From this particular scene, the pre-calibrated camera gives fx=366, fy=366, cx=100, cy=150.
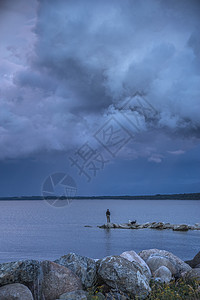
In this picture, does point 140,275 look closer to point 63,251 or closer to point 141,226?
point 63,251

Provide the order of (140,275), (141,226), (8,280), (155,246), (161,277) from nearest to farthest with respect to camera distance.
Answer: (8,280)
(140,275)
(161,277)
(155,246)
(141,226)

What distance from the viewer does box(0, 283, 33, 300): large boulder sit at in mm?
9031

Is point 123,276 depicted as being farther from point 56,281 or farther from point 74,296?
point 56,281

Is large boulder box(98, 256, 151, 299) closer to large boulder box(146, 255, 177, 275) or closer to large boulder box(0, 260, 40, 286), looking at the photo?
large boulder box(0, 260, 40, 286)

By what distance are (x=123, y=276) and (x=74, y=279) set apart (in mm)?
1439

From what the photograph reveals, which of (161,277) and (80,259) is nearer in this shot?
(80,259)

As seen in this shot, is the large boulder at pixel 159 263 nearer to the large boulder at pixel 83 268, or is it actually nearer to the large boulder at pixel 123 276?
the large boulder at pixel 123 276

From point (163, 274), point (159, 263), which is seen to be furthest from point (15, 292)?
point (159, 263)

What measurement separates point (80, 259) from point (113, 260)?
50.9 inches

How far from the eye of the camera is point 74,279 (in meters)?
10.8

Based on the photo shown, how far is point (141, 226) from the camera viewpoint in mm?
44656

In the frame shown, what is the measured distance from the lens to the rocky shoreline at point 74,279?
9.63 meters

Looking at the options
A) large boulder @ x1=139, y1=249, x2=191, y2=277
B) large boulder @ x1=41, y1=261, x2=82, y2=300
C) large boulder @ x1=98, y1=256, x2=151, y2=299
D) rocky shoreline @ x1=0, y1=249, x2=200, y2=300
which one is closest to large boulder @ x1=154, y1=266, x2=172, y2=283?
rocky shoreline @ x1=0, y1=249, x2=200, y2=300

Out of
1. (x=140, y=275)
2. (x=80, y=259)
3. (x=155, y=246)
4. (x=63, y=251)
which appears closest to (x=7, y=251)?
(x=63, y=251)
